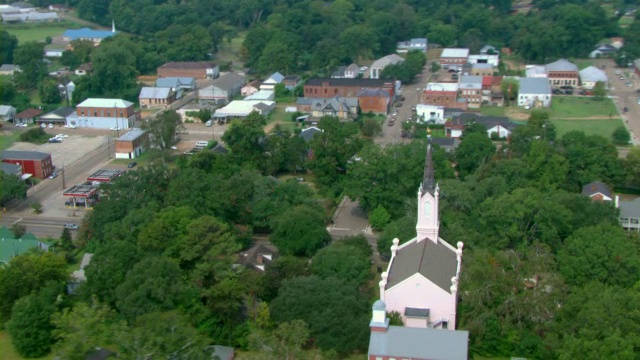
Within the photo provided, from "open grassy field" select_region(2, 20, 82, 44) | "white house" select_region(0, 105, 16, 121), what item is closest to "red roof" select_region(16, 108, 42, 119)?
"white house" select_region(0, 105, 16, 121)

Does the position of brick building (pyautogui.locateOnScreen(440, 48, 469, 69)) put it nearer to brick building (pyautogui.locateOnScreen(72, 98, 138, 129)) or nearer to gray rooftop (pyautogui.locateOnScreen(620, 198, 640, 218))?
brick building (pyautogui.locateOnScreen(72, 98, 138, 129))

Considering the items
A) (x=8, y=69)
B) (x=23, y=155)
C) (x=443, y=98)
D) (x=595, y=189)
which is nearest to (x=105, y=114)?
(x=23, y=155)

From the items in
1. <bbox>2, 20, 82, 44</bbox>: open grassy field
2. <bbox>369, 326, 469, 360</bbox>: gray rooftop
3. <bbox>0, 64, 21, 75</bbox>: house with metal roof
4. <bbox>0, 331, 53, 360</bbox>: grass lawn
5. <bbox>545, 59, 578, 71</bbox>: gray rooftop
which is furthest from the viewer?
<bbox>2, 20, 82, 44</bbox>: open grassy field

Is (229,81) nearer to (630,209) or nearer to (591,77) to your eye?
(591,77)

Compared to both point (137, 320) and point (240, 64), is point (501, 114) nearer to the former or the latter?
point (240, 64)

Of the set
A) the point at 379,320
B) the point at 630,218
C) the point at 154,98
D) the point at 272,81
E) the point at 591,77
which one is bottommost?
the point at 630,218

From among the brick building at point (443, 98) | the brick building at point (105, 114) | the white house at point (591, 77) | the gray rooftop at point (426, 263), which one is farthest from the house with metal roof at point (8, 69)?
the gray rooftop at point (426, 263)
